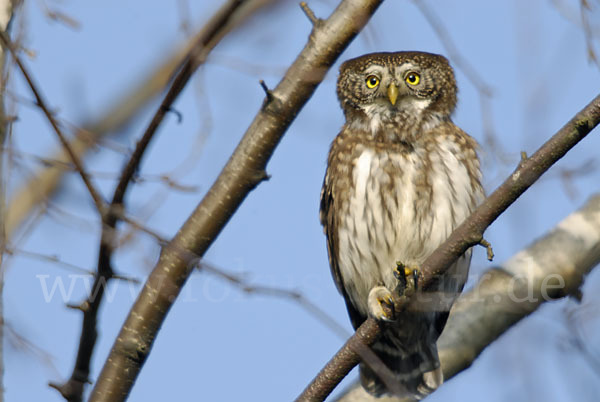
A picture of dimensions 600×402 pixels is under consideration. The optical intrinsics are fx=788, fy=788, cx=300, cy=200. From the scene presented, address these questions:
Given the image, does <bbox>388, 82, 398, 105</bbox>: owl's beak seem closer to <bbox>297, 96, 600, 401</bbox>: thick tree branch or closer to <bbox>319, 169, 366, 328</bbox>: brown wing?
<bbox>319, 169, 366, 328</bbox>: brown wing

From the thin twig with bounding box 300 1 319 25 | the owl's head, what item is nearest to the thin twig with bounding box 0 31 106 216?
the thin twig with bounding box 300 1 319 25

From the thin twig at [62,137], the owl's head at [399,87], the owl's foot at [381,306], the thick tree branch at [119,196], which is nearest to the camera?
the thin twig at [62,137]

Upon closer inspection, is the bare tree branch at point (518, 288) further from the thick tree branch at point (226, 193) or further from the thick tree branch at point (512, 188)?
the thick tree branch at point (226, 193)

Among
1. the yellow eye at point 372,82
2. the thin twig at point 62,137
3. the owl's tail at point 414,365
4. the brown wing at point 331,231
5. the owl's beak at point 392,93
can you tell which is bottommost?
the owl's tail at point 414,365

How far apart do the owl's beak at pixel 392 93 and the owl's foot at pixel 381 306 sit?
3.84 ft

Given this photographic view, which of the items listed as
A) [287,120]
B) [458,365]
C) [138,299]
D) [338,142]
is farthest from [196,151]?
[458,365]

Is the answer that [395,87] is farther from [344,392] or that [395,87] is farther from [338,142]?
[344,392]

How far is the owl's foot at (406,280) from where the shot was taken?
2993 millimetres

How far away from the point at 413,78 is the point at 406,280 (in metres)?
1.69

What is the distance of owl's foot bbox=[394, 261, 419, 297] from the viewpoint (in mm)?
2993

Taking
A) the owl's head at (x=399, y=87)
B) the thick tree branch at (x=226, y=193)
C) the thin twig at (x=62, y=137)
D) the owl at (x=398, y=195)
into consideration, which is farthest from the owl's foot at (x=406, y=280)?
→ the owl's head at (x=399, y=87)

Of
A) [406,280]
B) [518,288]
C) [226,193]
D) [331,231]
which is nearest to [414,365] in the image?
[518,288]

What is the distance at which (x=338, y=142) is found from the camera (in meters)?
4.34

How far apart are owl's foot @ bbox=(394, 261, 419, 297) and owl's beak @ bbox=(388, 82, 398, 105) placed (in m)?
1.30
